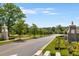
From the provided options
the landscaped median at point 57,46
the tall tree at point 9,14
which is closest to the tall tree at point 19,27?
the tall tree at point 9,14

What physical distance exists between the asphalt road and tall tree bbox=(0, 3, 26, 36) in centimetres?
40

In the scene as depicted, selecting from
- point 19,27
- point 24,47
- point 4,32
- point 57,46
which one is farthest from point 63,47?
point 4,32

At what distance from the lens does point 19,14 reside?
623 cm

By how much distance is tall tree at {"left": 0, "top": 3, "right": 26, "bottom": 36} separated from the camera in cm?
614

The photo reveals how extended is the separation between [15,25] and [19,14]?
0.21 meters

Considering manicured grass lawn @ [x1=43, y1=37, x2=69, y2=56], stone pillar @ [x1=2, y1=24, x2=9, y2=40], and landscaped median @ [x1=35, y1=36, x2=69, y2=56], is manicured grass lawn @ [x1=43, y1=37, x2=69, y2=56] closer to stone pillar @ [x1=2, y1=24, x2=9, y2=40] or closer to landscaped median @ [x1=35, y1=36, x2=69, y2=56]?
landscaped median @ [x1=35, y1=36, x2=69, y2=56]

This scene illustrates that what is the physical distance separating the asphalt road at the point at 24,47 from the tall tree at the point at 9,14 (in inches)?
15.8

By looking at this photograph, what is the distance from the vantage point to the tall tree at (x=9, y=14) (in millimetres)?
6137

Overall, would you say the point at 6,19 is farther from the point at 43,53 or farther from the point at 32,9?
the point at 43,53

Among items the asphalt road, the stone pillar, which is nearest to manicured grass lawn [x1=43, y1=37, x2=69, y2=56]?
the asphalt road

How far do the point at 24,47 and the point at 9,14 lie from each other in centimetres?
70

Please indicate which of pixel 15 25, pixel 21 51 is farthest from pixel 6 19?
pixel 21 51

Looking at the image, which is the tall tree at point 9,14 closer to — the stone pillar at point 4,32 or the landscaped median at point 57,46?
the stone pillar at point 4,32

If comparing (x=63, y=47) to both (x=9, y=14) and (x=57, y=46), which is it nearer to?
(x=57, y=46)
